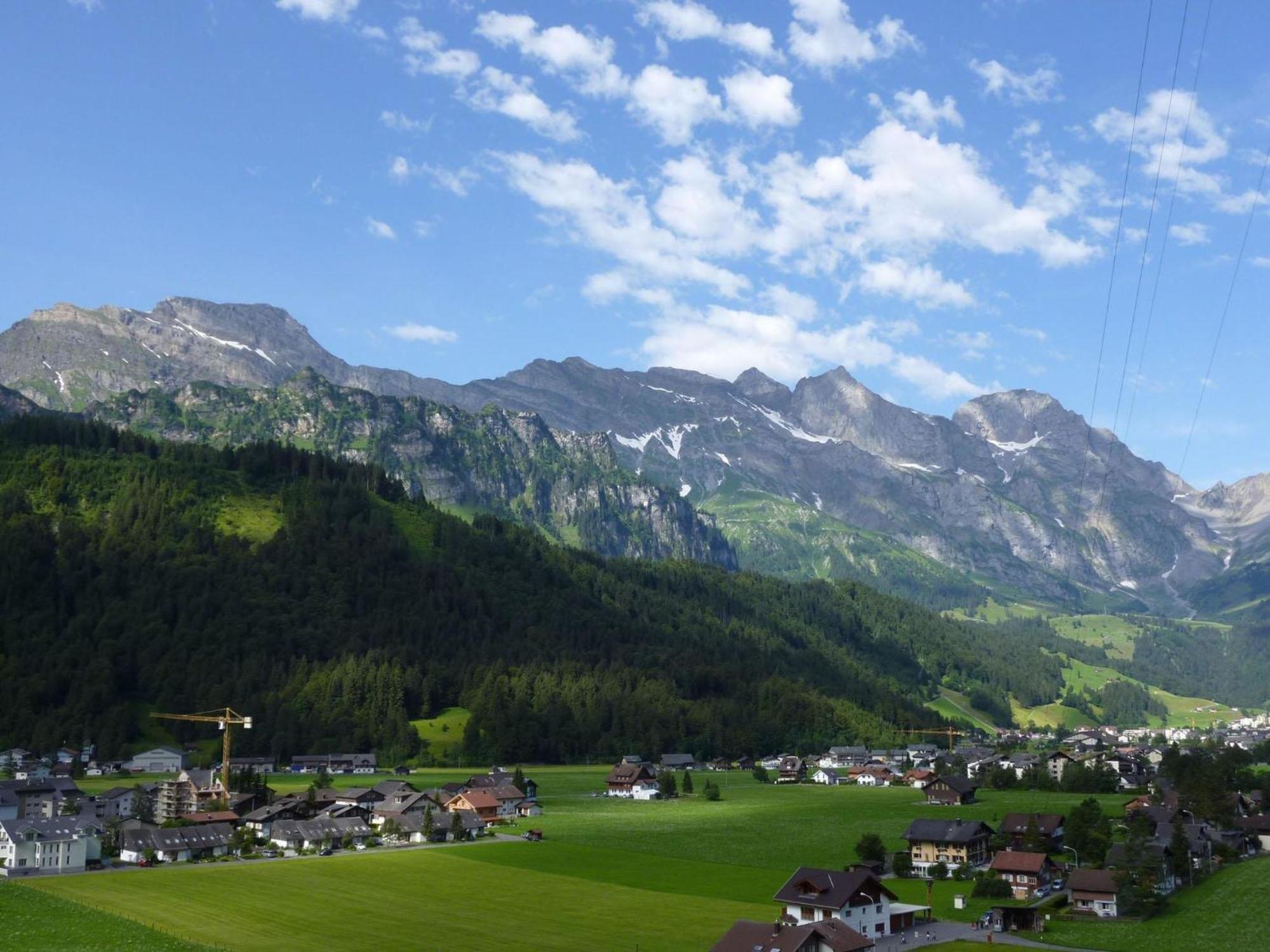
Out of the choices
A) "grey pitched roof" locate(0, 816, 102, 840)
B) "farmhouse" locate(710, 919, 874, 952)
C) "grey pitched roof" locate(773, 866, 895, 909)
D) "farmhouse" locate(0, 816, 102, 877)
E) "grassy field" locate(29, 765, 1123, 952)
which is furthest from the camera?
"grey pitched roof" locate(0, 816, 102, 840)

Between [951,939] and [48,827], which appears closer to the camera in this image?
[951,939]

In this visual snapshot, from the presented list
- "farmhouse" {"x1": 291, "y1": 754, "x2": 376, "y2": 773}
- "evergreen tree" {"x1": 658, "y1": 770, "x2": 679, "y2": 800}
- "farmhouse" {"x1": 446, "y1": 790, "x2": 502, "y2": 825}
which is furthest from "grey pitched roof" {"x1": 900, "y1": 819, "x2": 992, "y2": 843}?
"farmhouse" {"x1": 291, "y1": 754, "x2": 376, "y2": 773}

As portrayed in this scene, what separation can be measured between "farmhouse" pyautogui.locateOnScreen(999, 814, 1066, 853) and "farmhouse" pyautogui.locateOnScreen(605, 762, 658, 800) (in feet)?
192

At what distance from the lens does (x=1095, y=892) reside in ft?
248

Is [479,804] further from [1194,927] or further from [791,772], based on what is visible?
[1194,927]

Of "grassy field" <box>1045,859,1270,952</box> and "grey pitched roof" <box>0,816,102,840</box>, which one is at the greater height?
"grey pitched roof" <box>0,816,102,840</box>

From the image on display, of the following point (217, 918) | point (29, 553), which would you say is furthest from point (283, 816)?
point (29, 553)

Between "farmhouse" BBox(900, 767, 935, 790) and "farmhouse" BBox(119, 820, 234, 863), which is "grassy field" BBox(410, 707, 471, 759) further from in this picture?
"farmhouse" BBox(119, 820, 234, 863)

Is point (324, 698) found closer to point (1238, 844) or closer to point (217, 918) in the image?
point (217, 918)

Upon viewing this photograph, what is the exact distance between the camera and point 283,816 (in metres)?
112

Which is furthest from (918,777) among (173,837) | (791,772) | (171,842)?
(171,842)

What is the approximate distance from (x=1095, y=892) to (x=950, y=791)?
6042cm

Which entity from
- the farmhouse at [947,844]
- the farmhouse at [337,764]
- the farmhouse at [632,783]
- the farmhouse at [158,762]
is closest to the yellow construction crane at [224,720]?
the farmhouse at [158,762]

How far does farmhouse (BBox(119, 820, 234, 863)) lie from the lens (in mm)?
95375
